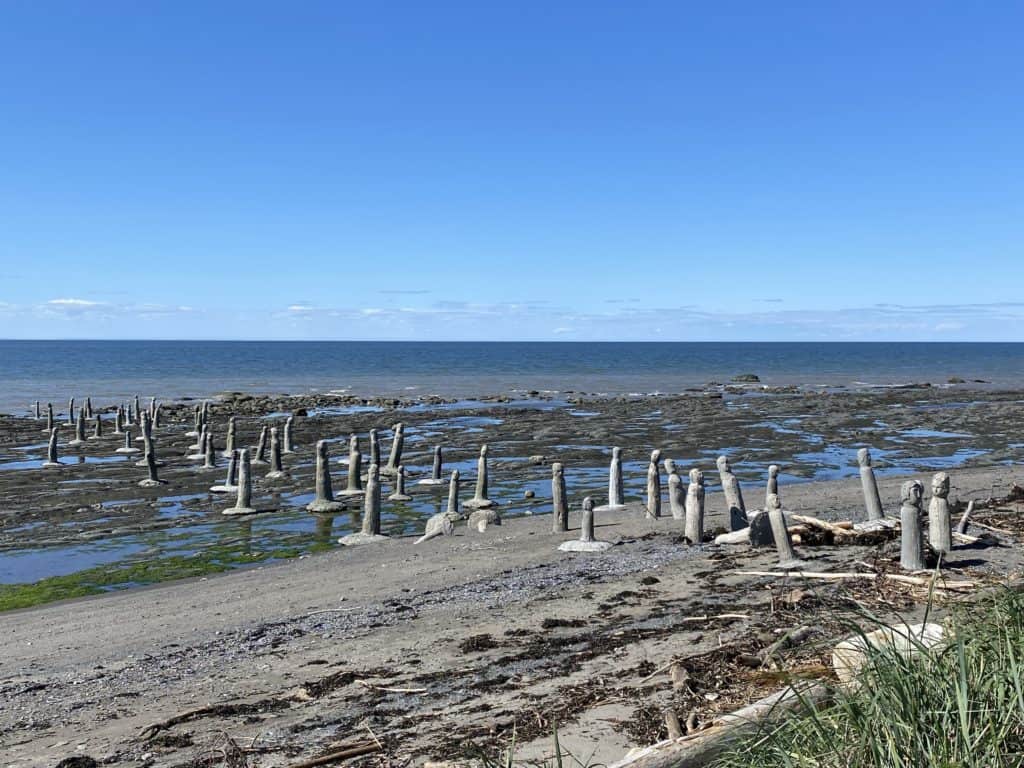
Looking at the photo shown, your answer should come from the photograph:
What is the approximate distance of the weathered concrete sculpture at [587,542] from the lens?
617 inches

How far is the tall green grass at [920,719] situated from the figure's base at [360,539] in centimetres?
1520

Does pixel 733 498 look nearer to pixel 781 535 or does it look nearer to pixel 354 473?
pixel 781 535

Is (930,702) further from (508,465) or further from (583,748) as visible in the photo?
(508,465)

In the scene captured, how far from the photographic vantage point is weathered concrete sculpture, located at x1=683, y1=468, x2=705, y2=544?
49.0 feet

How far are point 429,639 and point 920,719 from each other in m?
6.82

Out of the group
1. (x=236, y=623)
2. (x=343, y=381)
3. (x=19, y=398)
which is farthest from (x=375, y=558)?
(x=343, y=381)

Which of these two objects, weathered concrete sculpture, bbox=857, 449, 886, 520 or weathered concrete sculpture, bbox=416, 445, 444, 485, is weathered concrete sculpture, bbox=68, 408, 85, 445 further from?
weathered concrete sculpture, bbox=857, 449, 886, 520

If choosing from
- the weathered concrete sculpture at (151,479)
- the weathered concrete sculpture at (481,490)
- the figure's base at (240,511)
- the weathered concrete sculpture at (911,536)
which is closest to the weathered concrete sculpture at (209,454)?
the weathered concrete sculpture at (151,479)

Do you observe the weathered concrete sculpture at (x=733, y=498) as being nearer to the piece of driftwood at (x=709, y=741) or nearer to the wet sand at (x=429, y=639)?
the wet sand at (x=429, y=639)

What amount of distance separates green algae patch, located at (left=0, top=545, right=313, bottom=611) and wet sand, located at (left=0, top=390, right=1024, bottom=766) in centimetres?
74

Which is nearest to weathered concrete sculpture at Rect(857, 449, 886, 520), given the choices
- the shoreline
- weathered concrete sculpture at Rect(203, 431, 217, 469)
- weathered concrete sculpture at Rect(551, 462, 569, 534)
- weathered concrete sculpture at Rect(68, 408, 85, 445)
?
the shoreline

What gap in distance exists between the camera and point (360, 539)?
19.6 m

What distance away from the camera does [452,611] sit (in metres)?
11.7

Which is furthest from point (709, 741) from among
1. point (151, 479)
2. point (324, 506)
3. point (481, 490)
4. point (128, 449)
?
point (128, 449)
